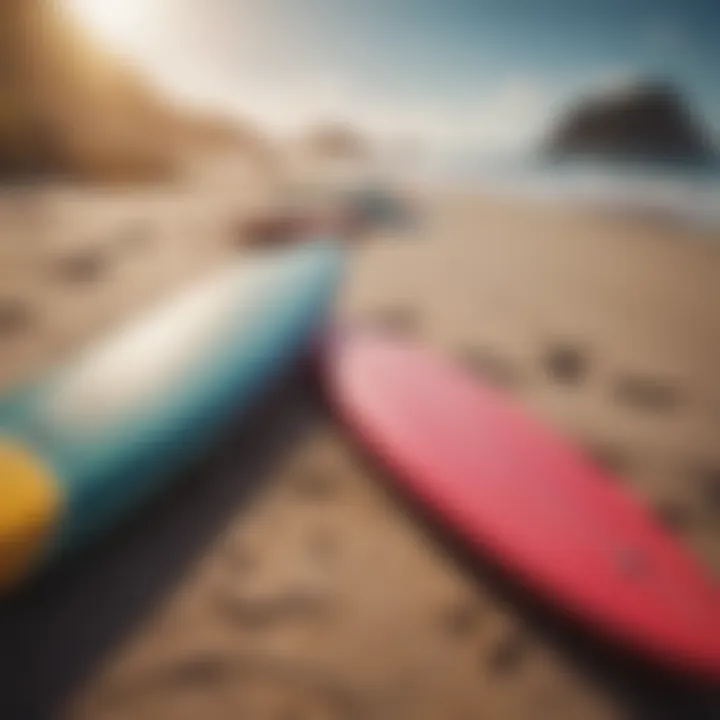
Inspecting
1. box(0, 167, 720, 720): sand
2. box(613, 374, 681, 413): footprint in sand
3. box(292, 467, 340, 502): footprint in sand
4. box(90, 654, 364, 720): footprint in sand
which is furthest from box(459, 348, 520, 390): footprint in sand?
box(90, 654, 364, 720): footprint in sand

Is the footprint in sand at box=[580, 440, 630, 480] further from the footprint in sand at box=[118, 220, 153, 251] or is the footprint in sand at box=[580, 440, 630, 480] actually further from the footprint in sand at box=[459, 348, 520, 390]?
the footprint in sand at box=[118, 220, 153, 251]

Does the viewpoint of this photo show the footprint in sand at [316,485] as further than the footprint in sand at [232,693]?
Yes

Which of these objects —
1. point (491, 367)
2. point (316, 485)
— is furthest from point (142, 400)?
point (491, 367)

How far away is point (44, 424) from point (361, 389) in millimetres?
327

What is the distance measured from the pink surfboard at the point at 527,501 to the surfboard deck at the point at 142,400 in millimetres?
94

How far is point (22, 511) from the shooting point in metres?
0.53

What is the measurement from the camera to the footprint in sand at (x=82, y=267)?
97cm

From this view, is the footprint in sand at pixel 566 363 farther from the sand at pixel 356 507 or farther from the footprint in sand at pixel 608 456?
the footprint in sand at pixel 608 456

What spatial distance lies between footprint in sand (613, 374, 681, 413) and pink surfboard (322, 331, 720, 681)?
0.13 meters

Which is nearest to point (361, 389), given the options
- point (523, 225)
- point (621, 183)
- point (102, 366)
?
point (102, 366)

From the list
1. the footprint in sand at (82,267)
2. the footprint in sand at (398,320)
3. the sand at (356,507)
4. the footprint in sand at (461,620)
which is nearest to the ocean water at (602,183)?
the sand at (356,507)

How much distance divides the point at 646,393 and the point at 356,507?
374 mm

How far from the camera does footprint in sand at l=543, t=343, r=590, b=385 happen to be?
2.85 ft

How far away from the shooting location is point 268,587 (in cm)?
59
